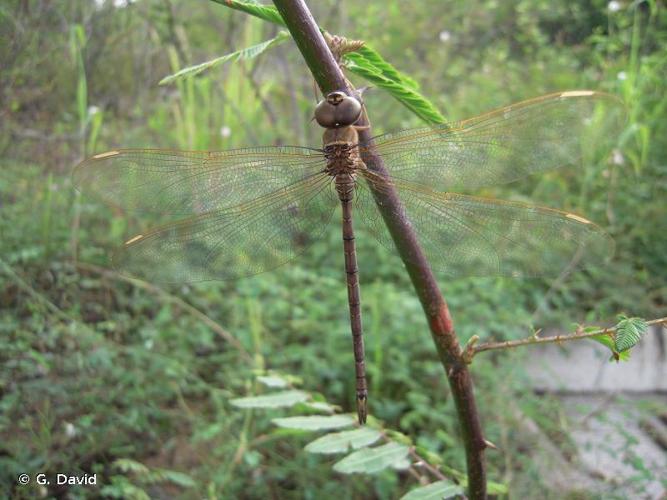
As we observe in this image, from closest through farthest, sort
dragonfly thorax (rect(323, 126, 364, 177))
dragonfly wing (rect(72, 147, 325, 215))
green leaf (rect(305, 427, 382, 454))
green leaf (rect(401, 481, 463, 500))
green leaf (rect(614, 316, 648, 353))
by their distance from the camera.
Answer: green leaf (rect(614, 316, 648, 353)) < green leaf (rect(401, 481, 463, 500)) < green leaf (rect(305, 427, 382, 454)) < dragonfly thorax (rect(323, 126, 364, 177)) < dragonfly wing (rect(72, 147, 325, 215))

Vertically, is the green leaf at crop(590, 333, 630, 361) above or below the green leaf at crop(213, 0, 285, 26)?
below

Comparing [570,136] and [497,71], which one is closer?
[570,136]

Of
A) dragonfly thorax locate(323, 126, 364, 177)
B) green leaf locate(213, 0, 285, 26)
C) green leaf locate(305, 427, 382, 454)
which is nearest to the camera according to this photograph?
green leaf locate(213, 0, 285, 26)

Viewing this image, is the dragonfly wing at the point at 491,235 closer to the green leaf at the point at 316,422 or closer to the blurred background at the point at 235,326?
the green leaf at the point at 316,422

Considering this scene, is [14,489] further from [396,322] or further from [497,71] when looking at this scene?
[497,71]

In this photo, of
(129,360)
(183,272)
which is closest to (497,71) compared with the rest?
(129,360)

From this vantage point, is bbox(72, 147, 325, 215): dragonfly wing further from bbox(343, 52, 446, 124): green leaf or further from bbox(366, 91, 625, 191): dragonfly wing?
bbox(343, 52, 446, 124): green leaf

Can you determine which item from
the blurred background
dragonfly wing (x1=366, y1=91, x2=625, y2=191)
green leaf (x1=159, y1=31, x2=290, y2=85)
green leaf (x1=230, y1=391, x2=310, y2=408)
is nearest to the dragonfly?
dragonfly wing (x1=366, y1=91, x2=625, y2=191)
